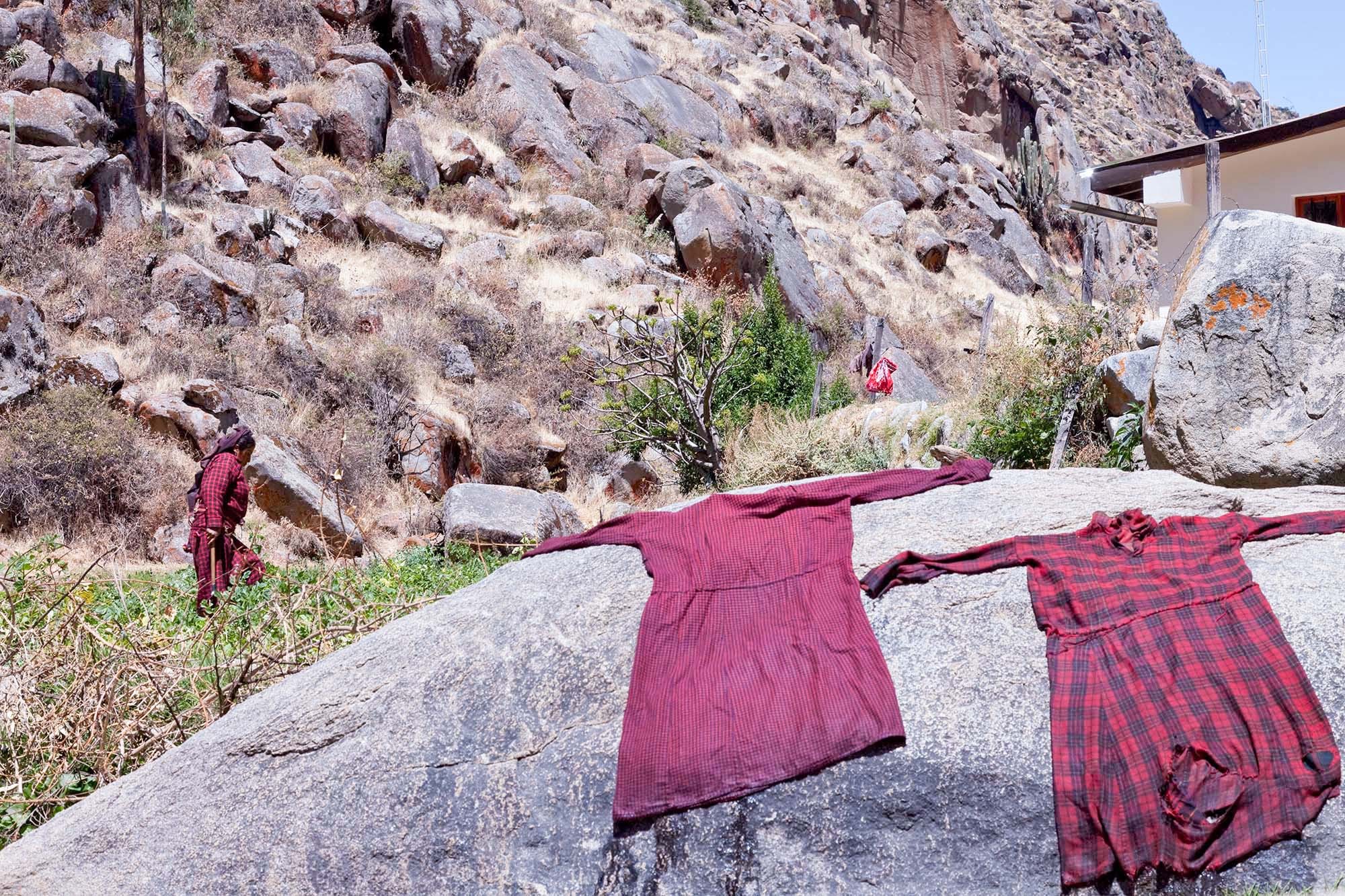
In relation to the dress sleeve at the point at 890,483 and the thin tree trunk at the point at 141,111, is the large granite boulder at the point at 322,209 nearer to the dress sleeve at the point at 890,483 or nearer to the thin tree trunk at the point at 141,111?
the thin tree trunk at the point at 141,111

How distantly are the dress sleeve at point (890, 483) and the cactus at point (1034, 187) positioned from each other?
33.0 meters

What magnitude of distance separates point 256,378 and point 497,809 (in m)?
10.5

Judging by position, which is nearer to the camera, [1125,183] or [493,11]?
[1125,183]

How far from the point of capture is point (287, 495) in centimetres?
999

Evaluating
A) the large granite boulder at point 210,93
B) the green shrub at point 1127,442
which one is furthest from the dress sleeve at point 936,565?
the large granite boulder at point 210,93

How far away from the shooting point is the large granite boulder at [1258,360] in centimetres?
472

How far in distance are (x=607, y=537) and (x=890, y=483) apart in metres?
1.10

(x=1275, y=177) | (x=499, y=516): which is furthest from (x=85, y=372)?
(x=1275, y=177)

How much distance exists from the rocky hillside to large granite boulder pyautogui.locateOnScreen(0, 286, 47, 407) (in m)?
0.03

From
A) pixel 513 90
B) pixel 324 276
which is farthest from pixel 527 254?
pixel 513 90

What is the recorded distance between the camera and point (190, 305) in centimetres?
1285

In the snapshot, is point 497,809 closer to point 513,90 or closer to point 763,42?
point 513,90

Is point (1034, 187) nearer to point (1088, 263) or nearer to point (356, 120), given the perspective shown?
point (1088, 263)

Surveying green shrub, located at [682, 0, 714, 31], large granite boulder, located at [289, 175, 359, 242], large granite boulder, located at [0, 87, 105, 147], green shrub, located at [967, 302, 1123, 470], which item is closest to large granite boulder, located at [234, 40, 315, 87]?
large granite boulder, located at [289, 175, 359, 242]
